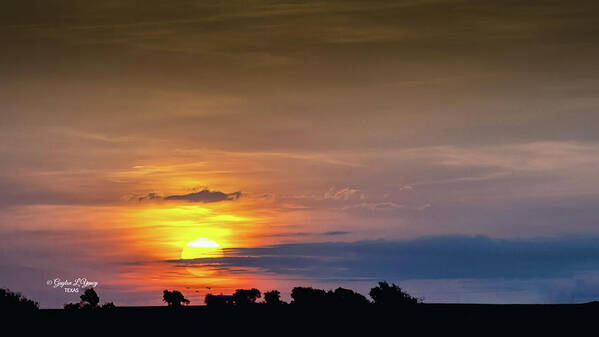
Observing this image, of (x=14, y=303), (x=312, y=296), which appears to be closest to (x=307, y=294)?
(x=312, y=296)

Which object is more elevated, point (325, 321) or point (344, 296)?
point (344, 296)

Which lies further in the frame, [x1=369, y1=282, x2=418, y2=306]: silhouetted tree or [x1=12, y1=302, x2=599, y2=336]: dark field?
[x1=369, y1=282, x2=418, y2=306]: silhouetted tree

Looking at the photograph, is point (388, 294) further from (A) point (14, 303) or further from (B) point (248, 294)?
(A) point (14, 303)

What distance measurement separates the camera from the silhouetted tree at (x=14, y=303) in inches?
3354

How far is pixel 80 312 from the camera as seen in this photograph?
3039 inches

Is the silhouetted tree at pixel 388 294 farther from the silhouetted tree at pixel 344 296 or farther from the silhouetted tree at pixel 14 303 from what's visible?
the silhouetted tree at pixel 14 303

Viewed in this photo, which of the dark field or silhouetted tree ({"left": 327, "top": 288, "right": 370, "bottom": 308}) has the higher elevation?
silhouetted tree ({"left": 327, "top": 288, "right": 370, "bottom": 308})

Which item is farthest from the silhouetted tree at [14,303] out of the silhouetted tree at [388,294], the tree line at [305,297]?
the silhouetted tree at [388,294]

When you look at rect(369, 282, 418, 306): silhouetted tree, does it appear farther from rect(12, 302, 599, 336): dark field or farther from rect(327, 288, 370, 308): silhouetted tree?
rect(12, 302, 599, 336): dark field

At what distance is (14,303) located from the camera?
87.4 metres

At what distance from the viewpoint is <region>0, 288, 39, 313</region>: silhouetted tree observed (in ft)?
280

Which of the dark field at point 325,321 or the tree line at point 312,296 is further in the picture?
the tree line at point 312,296

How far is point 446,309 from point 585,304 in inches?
430

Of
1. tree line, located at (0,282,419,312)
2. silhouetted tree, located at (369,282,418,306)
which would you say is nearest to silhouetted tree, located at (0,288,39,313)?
tree line, located at (0,282,419,312)
